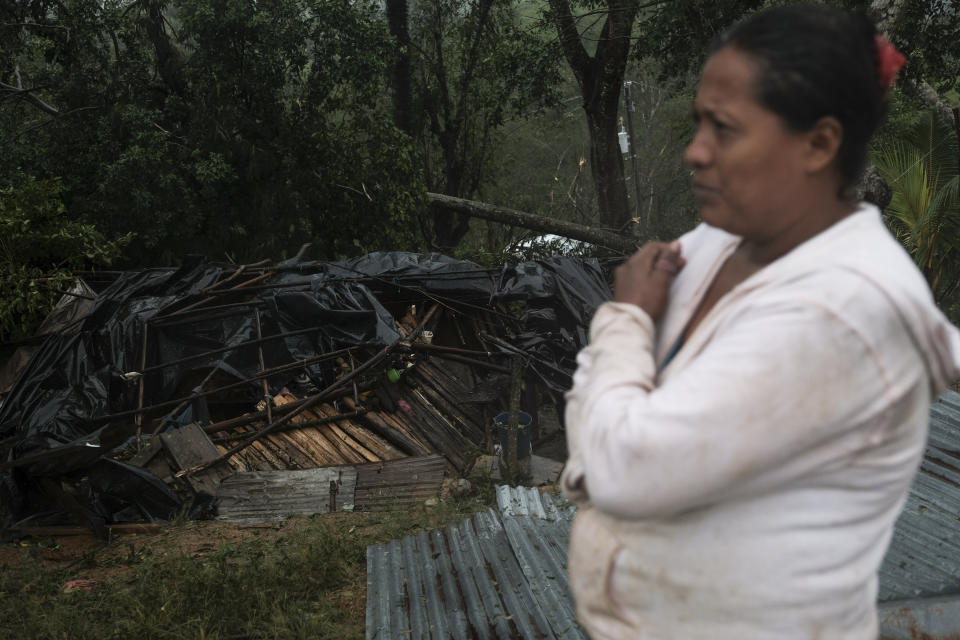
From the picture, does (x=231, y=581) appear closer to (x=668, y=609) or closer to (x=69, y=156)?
(x=668, y=609)

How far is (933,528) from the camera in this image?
361 centimetres

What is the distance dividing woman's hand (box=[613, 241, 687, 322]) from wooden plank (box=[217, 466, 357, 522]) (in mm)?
6445

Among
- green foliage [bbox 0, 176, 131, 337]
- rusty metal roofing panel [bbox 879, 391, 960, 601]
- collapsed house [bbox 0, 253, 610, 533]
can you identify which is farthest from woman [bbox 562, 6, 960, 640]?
green foliage [bbox 0, 176, 131, 337]

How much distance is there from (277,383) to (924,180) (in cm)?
659

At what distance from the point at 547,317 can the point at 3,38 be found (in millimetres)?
8274

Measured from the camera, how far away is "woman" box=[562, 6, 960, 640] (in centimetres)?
94

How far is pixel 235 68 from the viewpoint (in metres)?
11.9

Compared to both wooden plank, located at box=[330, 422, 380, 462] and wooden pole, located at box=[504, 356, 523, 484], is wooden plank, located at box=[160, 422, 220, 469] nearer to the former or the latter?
wooden plank, located at box=[330, 422, 380, 462]

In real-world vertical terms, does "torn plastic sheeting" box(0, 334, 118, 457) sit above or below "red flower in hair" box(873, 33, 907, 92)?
below

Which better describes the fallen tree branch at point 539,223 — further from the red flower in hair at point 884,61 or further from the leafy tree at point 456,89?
the red flower in hair at point 884,61

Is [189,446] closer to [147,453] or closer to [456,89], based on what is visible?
[147,453]

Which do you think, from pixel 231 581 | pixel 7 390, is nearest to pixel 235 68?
pixel 7 390

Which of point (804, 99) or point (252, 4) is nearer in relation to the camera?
point (804, 99)

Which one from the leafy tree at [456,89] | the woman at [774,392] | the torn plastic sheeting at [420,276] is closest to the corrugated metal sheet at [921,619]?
the woman at [774,392]
